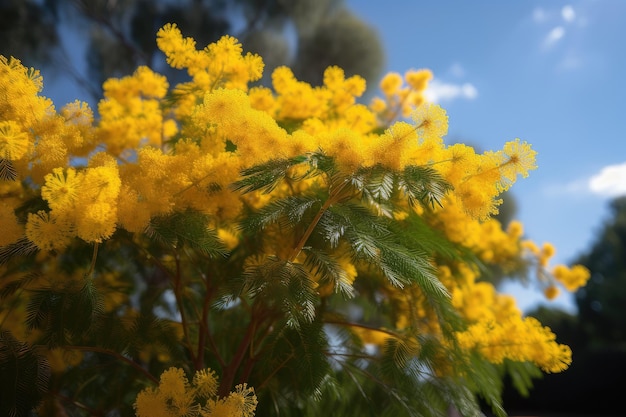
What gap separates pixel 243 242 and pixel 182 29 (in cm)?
303

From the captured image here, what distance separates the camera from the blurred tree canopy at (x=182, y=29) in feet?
12.7

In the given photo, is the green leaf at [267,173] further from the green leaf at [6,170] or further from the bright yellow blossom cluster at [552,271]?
the bright yellow blossom cluster at [552,271]

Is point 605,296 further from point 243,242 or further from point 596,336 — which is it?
point 243,242

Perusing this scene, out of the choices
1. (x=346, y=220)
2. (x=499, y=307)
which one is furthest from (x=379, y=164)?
(x=499, y=307)

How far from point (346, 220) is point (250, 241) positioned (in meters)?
0.43

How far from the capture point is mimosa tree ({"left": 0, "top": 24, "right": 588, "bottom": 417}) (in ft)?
3.21

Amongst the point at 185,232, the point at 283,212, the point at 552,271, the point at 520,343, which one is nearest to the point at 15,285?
the point at 185,232

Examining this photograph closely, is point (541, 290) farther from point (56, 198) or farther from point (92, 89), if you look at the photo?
point (92, 89)

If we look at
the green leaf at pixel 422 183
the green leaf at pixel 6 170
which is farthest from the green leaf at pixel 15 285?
the green leaf at pixel 422 183

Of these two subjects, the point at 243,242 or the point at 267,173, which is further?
the point at 243,242

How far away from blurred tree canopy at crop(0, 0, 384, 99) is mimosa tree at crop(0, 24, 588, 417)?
2.52 m

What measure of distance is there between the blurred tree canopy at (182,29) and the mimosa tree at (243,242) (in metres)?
2.52

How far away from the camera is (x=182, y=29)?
13.4 feet

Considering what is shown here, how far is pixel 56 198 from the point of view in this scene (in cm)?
89
